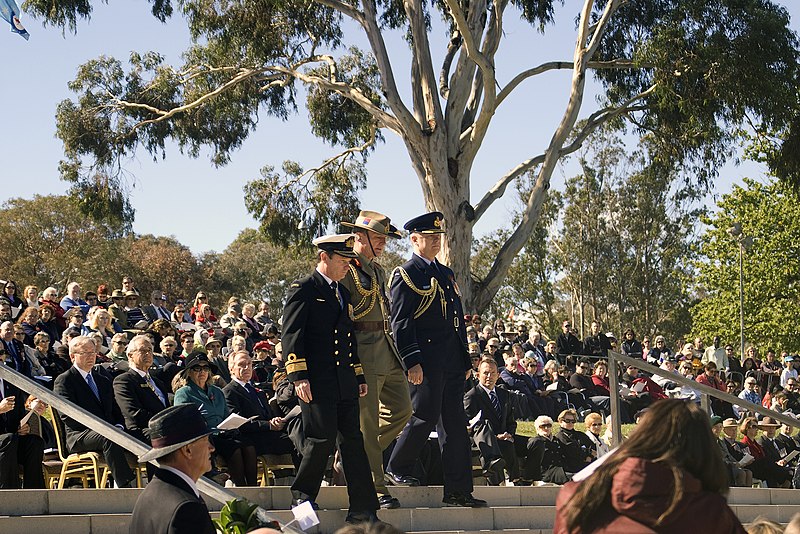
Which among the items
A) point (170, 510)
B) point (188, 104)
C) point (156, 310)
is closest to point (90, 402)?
point (170, 510)

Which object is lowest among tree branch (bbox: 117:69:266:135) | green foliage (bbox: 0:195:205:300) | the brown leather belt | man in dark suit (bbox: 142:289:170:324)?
the brown leather belt

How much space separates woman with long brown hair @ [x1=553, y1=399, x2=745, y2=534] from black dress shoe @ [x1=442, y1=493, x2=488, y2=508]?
15.6 ft

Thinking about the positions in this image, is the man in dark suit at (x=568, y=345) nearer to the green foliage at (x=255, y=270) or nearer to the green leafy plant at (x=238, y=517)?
the green leafy plant at (x=238, y=517)

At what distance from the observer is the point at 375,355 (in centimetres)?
802

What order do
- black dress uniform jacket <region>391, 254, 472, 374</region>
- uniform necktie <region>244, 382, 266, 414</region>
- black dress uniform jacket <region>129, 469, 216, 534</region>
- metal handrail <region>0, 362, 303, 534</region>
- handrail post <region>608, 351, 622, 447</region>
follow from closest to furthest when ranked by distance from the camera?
black dress uniform jacket <region>129, 469, 216, 534</region>
metal handrail <region>0, 362, 303, 534</region>
black dress uniform jacket <region>391, 254, 472, 374</region>
handrail post <region>608, 351, 622, 447</region>
uniform necktie <region>244, 382, 266, 414</region>

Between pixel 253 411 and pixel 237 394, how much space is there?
0.19 meters

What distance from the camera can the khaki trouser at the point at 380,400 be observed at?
7980mm

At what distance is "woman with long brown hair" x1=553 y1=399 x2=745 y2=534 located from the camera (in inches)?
136

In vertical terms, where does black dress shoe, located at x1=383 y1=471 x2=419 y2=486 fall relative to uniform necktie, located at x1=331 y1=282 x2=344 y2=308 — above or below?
below

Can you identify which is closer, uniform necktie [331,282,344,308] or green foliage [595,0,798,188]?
uniform necktie [331,282,344,308]

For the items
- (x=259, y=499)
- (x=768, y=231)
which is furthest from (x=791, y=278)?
(x=259, y=499)

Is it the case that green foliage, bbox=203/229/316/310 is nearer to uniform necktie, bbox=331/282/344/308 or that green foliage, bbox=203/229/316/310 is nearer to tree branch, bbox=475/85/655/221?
tree branch, bbox=475/85/655/221

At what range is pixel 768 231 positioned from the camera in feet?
148

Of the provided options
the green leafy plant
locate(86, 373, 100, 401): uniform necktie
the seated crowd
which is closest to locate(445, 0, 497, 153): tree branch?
the seated crowd
